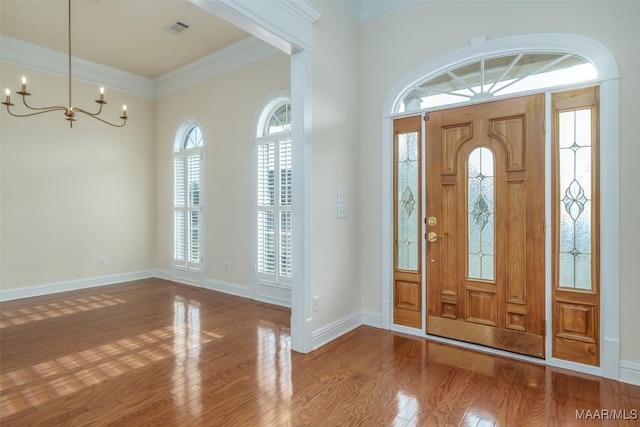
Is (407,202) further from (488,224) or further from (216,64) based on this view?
(216,64)

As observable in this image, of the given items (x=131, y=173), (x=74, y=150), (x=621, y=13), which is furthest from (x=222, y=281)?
(x=621, y=13)

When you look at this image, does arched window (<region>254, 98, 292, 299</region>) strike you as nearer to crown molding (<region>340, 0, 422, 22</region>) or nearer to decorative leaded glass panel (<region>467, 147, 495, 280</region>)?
crown molding (<region>340, 0, 422, 22</region>)

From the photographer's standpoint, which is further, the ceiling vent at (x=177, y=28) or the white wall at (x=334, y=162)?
the ceiling vent at (x=177, y=28)

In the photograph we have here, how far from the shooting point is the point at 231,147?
5.09m

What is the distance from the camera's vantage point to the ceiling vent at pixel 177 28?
13.8 feet

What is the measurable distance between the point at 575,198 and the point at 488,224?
0.65 metres

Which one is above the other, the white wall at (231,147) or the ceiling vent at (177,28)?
the ceiling vent at (177,28)

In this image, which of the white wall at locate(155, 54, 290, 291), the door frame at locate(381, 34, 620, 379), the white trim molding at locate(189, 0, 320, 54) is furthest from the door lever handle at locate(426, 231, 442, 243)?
the white wall at locate(155, 54, 290, 291)

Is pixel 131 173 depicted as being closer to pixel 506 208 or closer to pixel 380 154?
pixel 380 154

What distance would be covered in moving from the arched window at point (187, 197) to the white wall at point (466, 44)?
3034 millimetres

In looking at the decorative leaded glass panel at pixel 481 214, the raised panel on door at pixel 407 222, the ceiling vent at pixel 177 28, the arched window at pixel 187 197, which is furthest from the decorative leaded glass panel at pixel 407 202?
the arched window at pixel 187 197

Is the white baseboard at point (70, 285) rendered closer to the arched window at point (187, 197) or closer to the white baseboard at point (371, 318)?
the arched window at point (187, 197)

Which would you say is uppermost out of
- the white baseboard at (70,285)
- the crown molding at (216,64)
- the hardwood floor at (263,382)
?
the crown molding at (216,64)

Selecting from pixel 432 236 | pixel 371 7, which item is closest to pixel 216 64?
pixel 371 7
